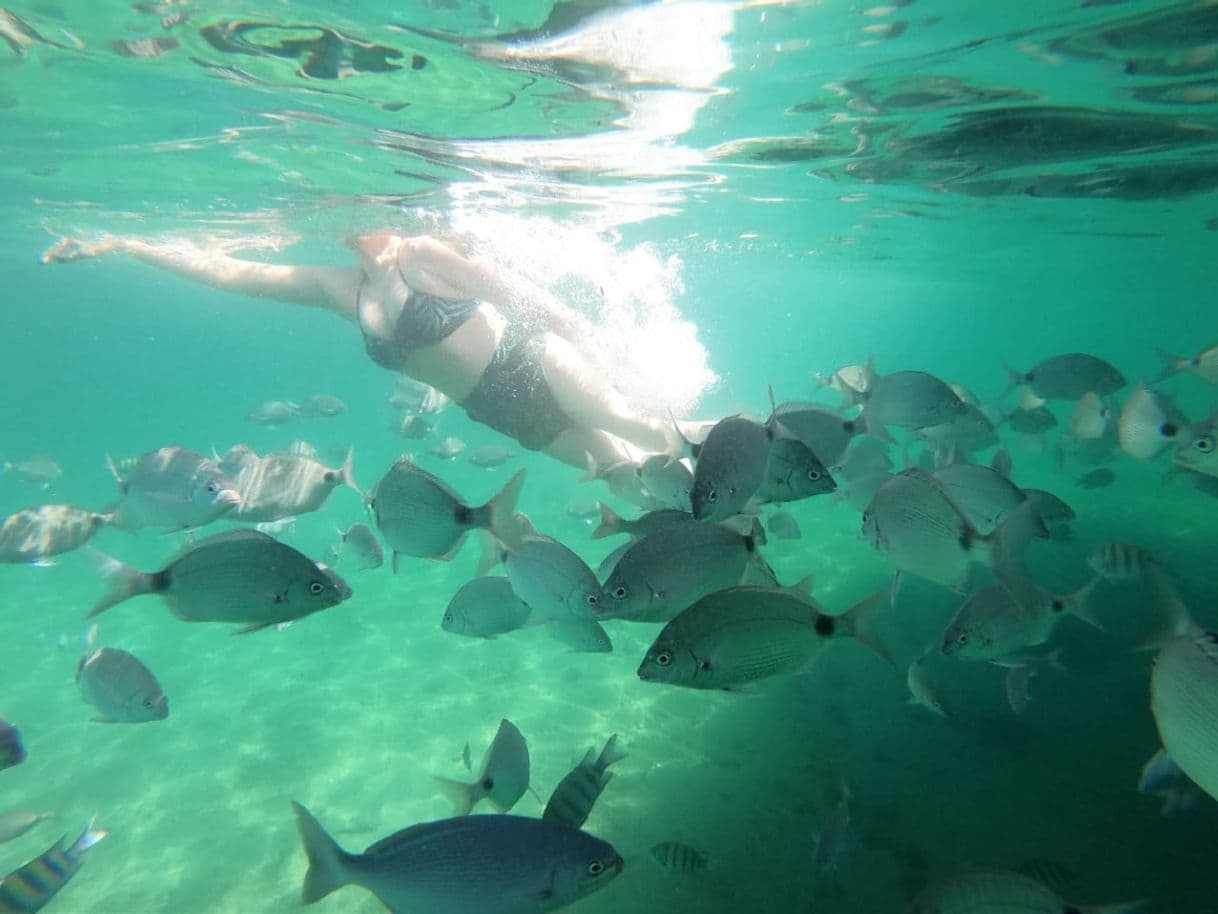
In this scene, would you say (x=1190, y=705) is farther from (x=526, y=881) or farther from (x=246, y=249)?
(x=246, y=249)

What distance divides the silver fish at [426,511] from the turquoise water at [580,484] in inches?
161

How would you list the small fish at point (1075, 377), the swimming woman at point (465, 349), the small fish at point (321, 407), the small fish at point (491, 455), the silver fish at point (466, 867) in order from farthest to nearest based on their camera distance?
1. the small fish at point (321, 407)
2. the small fish at point (491, 455)
3. the swimming woman at point (465, 349)
4. the small fish at point (1075, 377)
5. the silver fish at point (466, 867)

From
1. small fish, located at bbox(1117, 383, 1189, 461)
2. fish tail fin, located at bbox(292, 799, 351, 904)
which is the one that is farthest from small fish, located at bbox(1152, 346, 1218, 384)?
fish tail fin, located at bbox(292, 799, 351, 904)

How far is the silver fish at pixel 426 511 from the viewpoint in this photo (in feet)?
11.8

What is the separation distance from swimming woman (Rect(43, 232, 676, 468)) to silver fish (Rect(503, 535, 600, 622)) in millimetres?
5320

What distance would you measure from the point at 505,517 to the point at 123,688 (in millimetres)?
3721

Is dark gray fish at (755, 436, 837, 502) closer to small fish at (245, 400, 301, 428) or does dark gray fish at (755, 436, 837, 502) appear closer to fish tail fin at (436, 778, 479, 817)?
fish tail fin at (436, 778, 479, 817)

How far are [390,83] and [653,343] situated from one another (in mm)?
20092

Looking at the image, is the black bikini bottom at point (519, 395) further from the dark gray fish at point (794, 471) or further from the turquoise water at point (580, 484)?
the dark gray fish at point (794, 471)

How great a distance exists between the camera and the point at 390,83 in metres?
11.0

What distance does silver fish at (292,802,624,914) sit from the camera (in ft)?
7.97

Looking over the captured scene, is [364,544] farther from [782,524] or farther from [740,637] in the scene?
[782,524]

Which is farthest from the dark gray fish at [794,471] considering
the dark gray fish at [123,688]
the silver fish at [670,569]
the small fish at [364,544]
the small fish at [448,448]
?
the small fish at [448,448]

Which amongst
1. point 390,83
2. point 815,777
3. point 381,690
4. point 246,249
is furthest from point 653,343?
point 815,777
